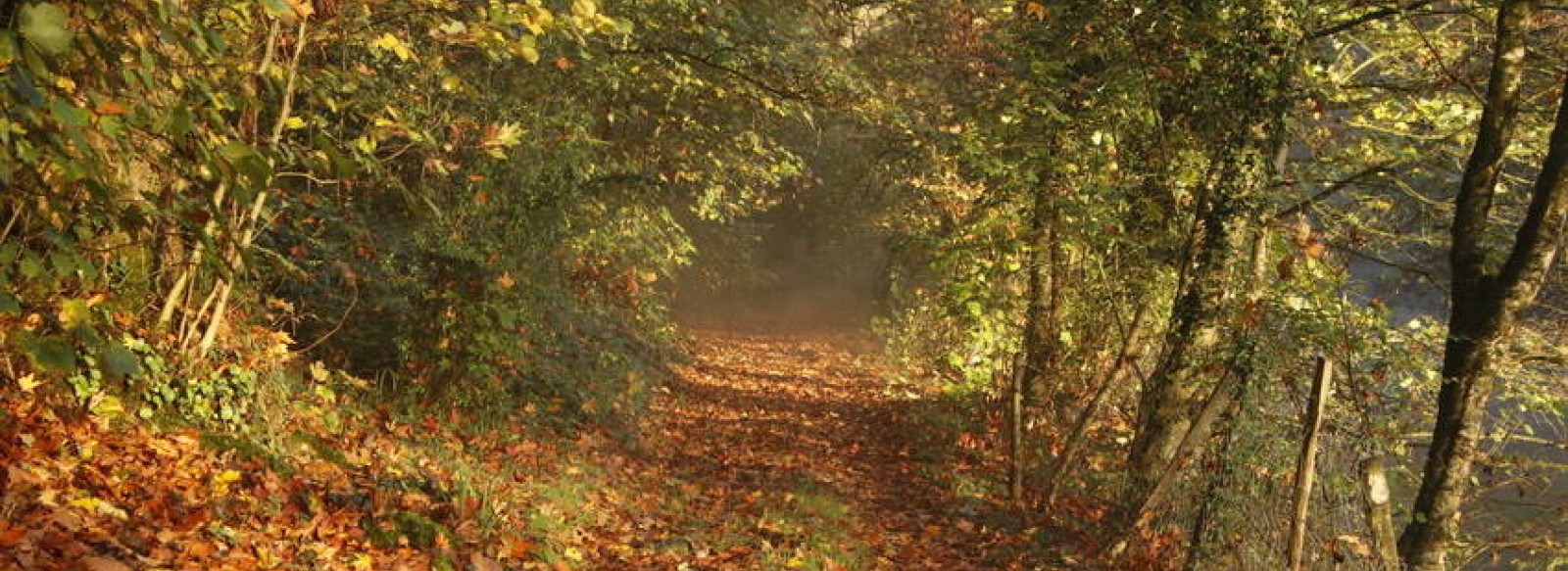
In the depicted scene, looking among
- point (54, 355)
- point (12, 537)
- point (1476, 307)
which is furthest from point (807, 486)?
point (54, 355)

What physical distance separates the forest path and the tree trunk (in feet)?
10.6

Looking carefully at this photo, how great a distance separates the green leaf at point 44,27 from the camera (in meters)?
2.07

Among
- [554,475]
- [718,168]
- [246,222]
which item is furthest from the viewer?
[718,168]

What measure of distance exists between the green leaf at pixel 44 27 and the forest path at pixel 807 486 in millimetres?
5304

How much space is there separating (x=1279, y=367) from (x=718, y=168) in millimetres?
10832

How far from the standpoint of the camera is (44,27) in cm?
210

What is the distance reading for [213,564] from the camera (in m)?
4.43

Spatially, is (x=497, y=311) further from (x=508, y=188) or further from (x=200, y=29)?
(x=200, y=29)

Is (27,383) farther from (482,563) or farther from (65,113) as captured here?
(65,113)

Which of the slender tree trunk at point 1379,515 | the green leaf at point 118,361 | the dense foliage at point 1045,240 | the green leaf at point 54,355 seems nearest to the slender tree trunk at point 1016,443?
the dense foliage at point 1045,240

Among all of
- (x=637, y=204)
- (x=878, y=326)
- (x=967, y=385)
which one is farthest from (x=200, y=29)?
(x=878, y=326)

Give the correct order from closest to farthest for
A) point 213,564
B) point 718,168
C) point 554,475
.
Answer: point 213,564, point 554,475, point 718,168

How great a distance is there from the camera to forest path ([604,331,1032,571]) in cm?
774

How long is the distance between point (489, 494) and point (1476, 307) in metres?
7.63
